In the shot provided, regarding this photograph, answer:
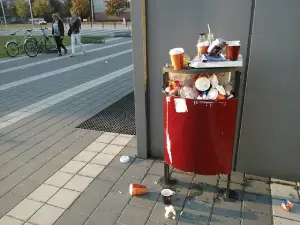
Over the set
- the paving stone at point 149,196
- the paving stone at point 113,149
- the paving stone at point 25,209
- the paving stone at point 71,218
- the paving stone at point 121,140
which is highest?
the paving stone at point 121,140

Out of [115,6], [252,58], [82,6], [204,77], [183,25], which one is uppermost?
[82,6]

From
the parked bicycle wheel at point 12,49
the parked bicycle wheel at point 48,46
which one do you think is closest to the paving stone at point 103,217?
the parked bicycle wheel at point 12,49

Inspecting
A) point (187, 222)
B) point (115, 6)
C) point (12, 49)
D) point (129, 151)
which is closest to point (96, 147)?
point (129, 151)

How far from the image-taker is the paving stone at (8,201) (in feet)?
9.07

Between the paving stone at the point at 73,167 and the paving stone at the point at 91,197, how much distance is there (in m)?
0.38

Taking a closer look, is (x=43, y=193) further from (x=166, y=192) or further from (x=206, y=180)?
(x=206, y=180)

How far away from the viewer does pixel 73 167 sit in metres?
3.46

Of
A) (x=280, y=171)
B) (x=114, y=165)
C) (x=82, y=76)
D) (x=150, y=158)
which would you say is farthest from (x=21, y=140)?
(x=82, y=76)

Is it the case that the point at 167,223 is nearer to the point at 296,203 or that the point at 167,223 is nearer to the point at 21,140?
the point at 296,203

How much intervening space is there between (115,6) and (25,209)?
54.7m

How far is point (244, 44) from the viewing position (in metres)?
2.73

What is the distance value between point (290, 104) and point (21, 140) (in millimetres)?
3729

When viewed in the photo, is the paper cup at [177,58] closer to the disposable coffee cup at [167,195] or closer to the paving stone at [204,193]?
the disposable coffee cup at [167,195]

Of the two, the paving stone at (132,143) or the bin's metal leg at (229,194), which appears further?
the paving stone at (132,143)
